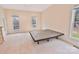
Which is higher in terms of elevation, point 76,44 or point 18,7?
point 18,7

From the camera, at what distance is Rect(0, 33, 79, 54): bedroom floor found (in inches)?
53.5

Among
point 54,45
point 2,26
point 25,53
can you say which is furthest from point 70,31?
point 2,26

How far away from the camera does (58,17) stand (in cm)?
140

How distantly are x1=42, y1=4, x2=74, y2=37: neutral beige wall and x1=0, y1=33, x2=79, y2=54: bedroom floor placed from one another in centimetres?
21

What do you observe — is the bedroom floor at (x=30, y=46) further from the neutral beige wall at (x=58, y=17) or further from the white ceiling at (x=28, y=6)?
the white ceiling at (x=28, y=6)

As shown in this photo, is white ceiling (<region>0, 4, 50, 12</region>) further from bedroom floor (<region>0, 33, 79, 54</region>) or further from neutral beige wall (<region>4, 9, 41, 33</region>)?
bedroom floor (<region>0, 33, 79, 54</region>)

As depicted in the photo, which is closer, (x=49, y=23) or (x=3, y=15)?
(x=3, y=15)

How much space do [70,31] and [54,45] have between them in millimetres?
335

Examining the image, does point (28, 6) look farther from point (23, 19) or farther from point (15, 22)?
point (15, 22)

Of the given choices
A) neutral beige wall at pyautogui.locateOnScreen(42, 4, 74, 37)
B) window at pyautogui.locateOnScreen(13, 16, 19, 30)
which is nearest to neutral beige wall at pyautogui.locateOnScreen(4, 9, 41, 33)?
window at pyautogui.locateOnScreen(13, 16, 19, 30)

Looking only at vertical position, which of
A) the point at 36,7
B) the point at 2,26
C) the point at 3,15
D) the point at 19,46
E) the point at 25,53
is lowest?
the point at 25,53

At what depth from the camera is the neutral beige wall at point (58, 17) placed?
133cm

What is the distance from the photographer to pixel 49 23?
143cm
